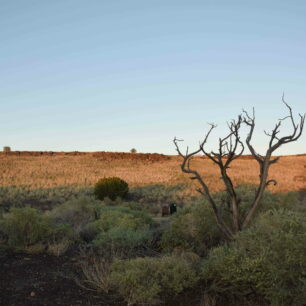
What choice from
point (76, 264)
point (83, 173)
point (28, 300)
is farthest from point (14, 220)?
point (83, 173)

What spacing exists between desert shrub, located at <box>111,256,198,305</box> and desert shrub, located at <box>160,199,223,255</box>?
9.66ft

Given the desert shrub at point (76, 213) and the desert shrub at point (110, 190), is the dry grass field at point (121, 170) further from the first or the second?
the desert shrub at point (76, 213)

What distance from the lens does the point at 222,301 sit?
7.23 metres

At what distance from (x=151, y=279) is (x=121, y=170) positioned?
122 feet

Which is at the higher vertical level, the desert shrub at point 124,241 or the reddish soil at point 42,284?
the desert shrub at point 124,241

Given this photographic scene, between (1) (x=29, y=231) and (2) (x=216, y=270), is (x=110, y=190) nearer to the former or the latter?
(1) (x=29, y=231)

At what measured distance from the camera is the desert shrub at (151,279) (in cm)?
693

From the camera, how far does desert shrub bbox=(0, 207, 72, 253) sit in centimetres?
1124

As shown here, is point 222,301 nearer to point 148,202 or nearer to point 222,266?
point 222,266

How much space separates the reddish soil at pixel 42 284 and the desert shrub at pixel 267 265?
1.76 meters

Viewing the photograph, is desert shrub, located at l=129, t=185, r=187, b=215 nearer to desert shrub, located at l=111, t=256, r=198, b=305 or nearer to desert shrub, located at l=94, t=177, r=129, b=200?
desert shrub, located at l=94, t=177, r=129, b=200

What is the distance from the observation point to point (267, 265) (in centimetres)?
690

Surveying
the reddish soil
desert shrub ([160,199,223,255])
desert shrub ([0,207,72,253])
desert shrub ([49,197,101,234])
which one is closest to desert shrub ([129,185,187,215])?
desert shrub ([49,197,101,234])

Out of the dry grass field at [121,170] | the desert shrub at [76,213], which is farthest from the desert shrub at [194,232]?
the dry grass field at [121,170]
